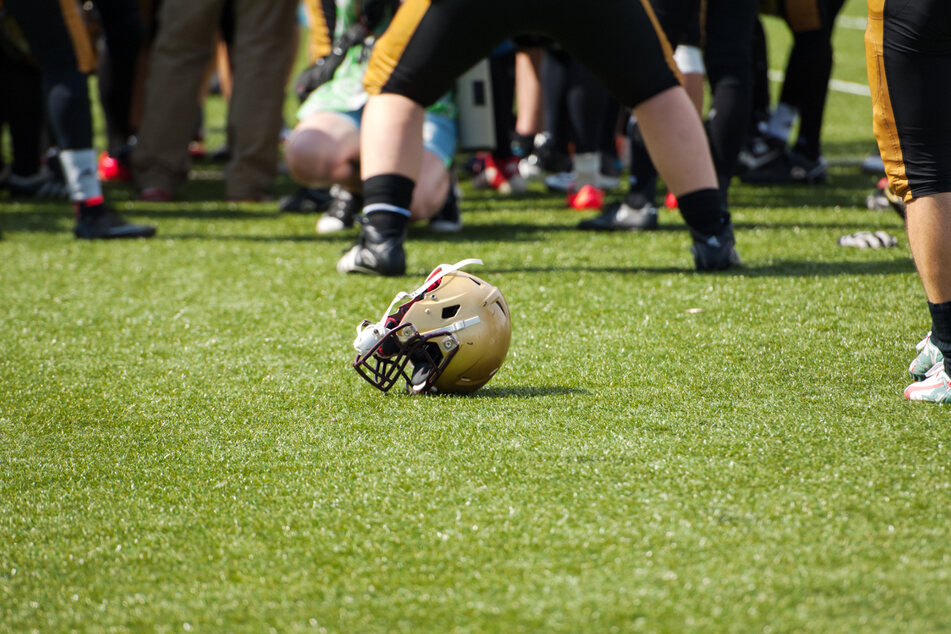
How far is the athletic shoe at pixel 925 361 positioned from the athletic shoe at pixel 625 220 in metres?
2.07

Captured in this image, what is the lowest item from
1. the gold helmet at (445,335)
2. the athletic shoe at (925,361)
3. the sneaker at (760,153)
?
the sneaker at (760,153)

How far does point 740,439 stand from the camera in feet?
6.86

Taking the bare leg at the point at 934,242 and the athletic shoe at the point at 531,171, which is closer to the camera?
the bare leg at the point at 934,242

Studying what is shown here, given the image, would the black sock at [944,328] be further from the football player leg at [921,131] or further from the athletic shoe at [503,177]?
the athletic shoe at [503,177]

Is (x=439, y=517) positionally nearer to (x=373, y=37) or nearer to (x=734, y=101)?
(x=734, y=101)

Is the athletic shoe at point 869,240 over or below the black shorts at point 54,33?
below

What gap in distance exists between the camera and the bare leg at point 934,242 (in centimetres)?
221

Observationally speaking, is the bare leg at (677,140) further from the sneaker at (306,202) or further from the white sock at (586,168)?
the sneaker at (306,202)

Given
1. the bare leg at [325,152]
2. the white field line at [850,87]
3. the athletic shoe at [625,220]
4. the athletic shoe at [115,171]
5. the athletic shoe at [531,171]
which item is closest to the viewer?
the bare leg at [325,152]

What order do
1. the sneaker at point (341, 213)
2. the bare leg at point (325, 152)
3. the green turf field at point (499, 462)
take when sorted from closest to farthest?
the green turf field at point (499, 462) < the bare leg at point (325, 152) < the sneaker at point (341, 213)

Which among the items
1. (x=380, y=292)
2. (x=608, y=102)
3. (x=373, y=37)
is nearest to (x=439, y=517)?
(x=380, y=292)

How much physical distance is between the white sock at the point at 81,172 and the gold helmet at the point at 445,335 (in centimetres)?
247

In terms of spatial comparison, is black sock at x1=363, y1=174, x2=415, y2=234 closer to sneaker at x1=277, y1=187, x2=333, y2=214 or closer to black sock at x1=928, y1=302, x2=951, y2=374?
sneaker at x1=277, y1=187, x2=333, y2=214

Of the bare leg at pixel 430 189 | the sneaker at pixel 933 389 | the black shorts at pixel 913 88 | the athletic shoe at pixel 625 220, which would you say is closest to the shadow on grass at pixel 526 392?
the sneaker at pixel 933 389
